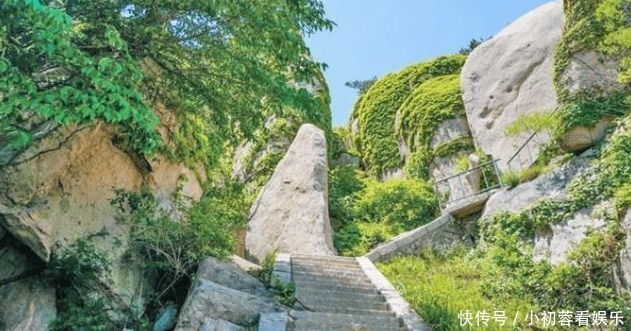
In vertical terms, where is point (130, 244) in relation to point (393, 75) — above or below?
below

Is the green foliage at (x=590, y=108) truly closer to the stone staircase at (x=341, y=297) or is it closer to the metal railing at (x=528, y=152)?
the metal railing at (x=528, y=152)

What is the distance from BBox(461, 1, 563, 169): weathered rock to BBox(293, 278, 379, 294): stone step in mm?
8998

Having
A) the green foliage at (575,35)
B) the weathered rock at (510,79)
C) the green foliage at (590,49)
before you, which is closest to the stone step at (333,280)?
the green foliage at (590,49)

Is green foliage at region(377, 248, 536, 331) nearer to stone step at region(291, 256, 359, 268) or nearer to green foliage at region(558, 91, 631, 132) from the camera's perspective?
stone step at region(291, 256, 359, 268)

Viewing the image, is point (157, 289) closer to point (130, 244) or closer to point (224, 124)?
point (130, 244)

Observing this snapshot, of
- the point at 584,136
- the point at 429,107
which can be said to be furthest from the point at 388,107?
the point at 584,136

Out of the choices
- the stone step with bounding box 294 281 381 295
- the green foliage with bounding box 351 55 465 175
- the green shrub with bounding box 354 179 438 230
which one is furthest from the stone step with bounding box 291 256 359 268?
the green foliage with bounding box 351 55 465 175

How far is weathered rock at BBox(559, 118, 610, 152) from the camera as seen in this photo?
36.2ft

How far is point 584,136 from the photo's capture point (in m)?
11.2

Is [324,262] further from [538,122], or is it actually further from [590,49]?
[590,49]

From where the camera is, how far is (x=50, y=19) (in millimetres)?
4434

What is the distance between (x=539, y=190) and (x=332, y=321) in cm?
732

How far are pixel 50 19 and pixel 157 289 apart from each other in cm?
477

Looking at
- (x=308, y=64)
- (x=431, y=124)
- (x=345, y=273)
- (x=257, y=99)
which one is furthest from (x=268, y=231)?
(x=431, y=124)
